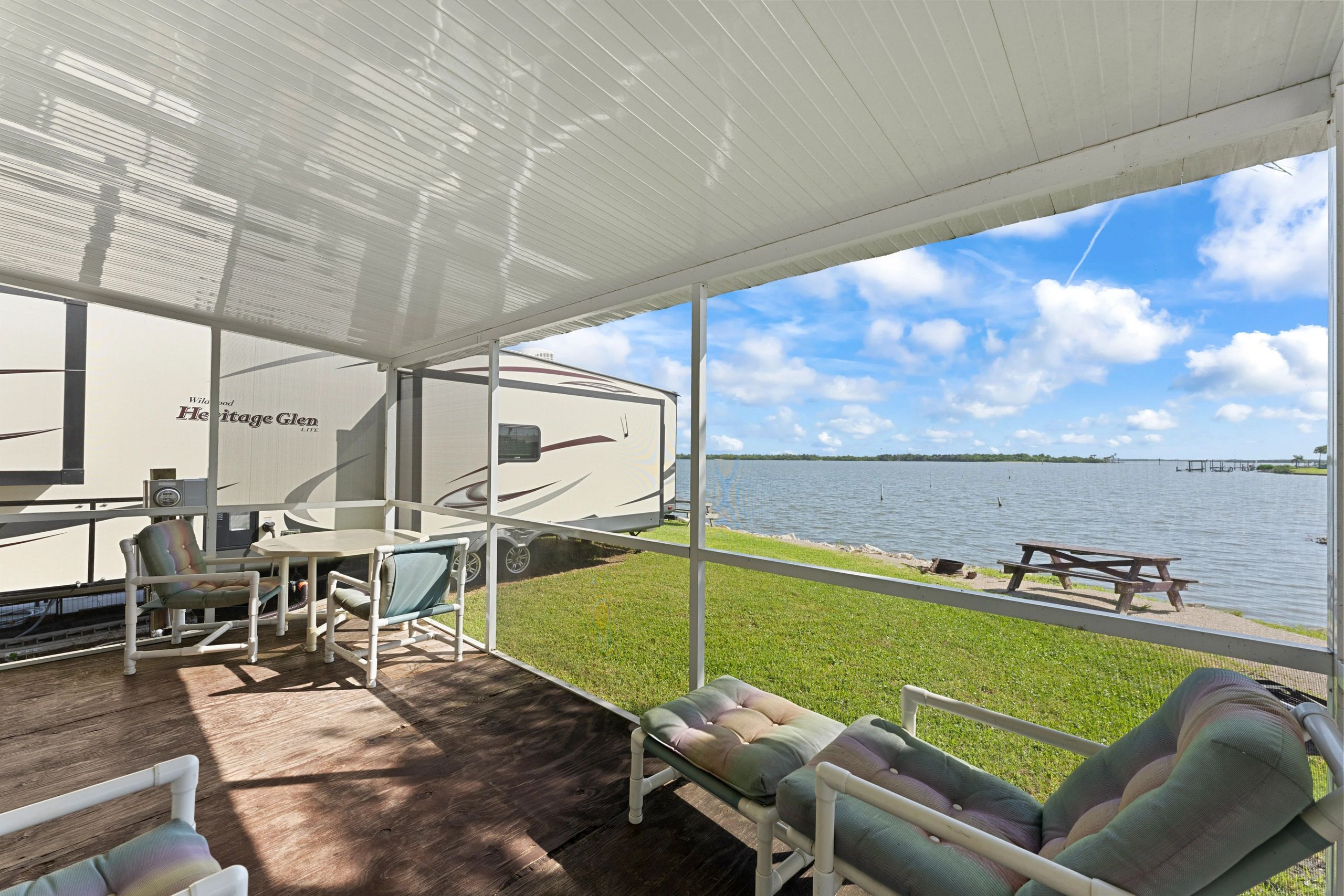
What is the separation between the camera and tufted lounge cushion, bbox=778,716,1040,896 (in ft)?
4.23

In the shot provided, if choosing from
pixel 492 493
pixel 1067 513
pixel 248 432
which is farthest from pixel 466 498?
pixel 1067 513

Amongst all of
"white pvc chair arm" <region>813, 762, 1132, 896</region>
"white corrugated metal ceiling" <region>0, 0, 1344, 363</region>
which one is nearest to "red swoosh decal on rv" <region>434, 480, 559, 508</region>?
"white corrugated metal ceiling" <region>0, 0, 1344, 363</region>

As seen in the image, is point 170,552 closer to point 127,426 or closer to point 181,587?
point 181,587

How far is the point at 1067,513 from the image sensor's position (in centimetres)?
635

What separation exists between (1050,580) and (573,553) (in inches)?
162

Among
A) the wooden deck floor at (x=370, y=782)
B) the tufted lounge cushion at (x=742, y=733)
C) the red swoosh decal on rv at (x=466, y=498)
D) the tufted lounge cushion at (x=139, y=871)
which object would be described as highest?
the red swoosh decal on rv at (x=466, y=498)

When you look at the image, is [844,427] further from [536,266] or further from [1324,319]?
[1324,319]

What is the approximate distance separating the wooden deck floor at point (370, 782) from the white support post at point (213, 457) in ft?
3.60

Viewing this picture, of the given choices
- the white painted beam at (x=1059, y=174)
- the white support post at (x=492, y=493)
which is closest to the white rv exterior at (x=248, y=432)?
the white support post at (x=492, y=493)

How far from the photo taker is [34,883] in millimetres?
1224

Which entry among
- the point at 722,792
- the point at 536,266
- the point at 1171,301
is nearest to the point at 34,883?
the point at 722,792

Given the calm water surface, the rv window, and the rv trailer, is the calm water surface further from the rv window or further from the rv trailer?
the rv window

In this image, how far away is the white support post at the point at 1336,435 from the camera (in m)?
1.26

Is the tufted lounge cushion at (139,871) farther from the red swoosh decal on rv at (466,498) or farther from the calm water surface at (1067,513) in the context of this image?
the red swoosh decal on rv at (466,498)
